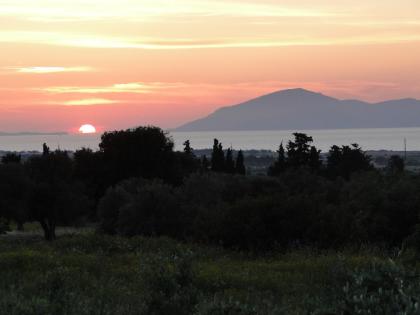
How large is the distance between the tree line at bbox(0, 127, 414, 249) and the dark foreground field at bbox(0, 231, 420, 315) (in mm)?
1633

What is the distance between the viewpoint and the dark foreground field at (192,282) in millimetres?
5664

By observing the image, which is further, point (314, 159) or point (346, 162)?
point (346, 162)

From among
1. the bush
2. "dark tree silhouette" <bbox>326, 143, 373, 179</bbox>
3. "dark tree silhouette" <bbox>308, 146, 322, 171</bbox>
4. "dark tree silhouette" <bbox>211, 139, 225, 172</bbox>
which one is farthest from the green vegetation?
"dark tree silhouette" <bbox>211, 139, 225, 172</bbox>

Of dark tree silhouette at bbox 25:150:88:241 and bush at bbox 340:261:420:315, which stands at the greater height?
bush at bbox 340:261:420:315

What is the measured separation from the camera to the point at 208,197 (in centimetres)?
4266

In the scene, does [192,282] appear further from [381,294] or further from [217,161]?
[217,161]

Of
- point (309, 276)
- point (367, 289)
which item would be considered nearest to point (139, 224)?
point (309, 276)

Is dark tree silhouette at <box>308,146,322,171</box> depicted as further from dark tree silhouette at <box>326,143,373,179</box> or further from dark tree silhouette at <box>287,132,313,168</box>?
dark tree silhouette at <box>326,143,373,179</box>

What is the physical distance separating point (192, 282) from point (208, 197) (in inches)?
1370

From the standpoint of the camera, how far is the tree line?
1750 centimetres

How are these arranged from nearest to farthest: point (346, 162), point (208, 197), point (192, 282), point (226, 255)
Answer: point (192, 282) → point (226, 255) → point (208, 197) → point (346, 162)

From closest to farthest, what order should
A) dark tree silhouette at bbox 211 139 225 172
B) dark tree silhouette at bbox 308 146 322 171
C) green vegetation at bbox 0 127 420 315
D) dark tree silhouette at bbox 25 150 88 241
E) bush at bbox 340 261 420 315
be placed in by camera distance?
bush at bbox 340 261 420 315, green vegetation at bbox 0 127 420 315, dark tree silhouette at bbox 25 150 88 241, dark tree silhouette at bbox 308 146 322 171, dark tree silhouette at bbox 211 139 225 172

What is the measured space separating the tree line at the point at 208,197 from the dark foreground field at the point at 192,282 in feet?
5.36

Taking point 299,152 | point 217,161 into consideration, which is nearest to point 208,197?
point 299,152
